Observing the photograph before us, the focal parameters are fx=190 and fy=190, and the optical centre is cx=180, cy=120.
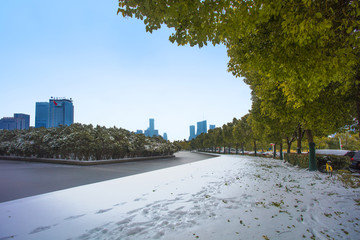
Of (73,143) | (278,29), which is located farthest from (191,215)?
(73,143)

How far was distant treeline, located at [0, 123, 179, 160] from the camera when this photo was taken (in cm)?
2058

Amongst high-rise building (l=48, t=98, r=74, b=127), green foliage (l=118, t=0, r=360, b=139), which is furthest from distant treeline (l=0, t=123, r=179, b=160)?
high-rise building (l=48, t=98, r=74, b=127)

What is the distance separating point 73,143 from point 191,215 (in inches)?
766

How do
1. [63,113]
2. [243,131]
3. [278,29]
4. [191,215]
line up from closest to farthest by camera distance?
[191,215], [278,29], [243,131], [63,113]

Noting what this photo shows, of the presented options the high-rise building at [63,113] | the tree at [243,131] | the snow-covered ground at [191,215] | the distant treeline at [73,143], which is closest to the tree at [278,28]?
the snow-covered ground at [191,215]

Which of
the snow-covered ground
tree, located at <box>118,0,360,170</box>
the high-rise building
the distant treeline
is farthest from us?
the high-rise building

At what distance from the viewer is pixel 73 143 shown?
798 inches

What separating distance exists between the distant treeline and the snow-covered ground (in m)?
15.0

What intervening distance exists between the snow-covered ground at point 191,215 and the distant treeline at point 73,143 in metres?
15.0

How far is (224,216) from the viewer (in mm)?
4516

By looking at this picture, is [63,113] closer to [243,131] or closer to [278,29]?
[243,131]

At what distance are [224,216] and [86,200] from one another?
14.9 feet

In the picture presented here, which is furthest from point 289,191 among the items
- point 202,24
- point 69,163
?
point 69,163

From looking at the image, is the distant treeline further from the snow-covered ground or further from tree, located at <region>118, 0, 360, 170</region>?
tree, located at <region>118, 0, 360, 170</region>
